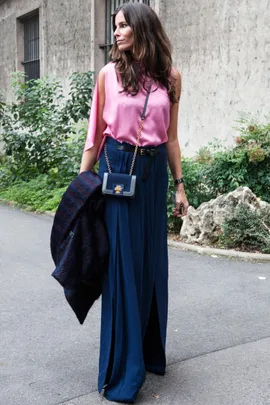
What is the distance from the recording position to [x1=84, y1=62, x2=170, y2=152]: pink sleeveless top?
2.93 meters

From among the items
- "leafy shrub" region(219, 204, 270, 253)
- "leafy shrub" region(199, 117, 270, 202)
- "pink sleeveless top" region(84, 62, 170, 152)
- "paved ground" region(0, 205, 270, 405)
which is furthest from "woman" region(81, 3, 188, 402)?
"leafy shrub" region(199, 117, 270, 202)

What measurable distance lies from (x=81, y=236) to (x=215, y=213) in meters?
3.91

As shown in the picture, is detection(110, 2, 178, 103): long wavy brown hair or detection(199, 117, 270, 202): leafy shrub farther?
detection(199, 117, 270, 202): leafy shrub

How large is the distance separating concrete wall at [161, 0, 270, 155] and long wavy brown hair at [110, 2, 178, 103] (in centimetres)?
611

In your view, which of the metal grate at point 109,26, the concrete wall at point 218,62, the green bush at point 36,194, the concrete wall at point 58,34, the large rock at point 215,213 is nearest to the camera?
the large rock at point 215,213

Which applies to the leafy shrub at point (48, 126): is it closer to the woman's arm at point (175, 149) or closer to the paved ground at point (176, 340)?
the paved ground at point (176, 340)

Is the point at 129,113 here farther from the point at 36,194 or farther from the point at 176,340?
the point at 36,194

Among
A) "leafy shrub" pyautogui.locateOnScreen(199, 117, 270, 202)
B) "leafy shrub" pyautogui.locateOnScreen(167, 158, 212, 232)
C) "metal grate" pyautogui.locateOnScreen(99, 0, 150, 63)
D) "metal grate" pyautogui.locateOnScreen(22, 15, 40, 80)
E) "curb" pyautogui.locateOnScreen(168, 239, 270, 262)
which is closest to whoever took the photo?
"curb" pyautogui.locateOnScreen(168, 239, 270, 262)

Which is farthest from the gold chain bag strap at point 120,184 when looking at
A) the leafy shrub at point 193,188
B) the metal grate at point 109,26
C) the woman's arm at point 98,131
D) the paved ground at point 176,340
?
the metal grate at point 109,26

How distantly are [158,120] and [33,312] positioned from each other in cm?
223

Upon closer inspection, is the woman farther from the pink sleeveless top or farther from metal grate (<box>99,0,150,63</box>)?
metal grate (<box>99,0,150,63</box>)

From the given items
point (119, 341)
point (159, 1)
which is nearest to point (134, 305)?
point (119, 341)

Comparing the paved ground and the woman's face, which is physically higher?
the woman's face

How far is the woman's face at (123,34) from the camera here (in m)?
2.92
